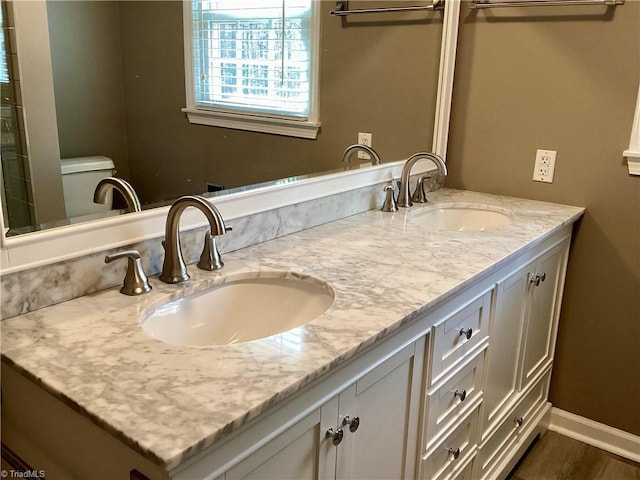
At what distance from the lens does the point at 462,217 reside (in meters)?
2.25

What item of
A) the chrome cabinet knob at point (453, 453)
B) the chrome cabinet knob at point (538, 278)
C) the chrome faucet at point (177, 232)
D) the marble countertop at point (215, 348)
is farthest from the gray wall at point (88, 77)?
the chrome cabinet knob at point (538, 278)

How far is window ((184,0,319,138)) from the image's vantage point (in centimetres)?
148

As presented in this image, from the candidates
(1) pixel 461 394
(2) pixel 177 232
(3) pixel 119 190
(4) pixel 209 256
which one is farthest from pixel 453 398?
(3) pixel 119 190

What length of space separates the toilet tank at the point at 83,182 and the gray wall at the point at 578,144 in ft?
5.10

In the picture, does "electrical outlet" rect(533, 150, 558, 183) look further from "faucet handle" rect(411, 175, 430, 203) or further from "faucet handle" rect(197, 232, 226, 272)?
"faucet handle" rect(197, 232, 226, 272)

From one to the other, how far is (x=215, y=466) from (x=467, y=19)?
1963mm

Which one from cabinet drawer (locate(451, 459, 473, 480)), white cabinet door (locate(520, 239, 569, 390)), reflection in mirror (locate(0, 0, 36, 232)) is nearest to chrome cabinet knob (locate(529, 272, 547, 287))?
white cabinet door (locate(520, 239, 569, 390))

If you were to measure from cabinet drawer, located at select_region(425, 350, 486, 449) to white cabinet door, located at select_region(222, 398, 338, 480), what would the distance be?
1.34 ft

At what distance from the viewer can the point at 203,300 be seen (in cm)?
133

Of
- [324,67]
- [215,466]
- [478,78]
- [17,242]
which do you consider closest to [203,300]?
[17,242]

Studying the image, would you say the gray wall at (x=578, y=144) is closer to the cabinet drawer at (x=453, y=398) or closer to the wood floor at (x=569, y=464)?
the wood floor at (x=569, y=464)

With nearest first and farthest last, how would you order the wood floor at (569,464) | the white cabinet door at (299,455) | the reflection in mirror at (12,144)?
the white cabinet door at (299,455)
the reflection in mirror at (12,144)
the wood floor at (569,464)

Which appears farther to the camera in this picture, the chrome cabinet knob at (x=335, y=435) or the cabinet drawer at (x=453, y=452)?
the cabinet drawer at (x=453, y=452)

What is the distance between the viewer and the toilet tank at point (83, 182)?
1.22 meters
